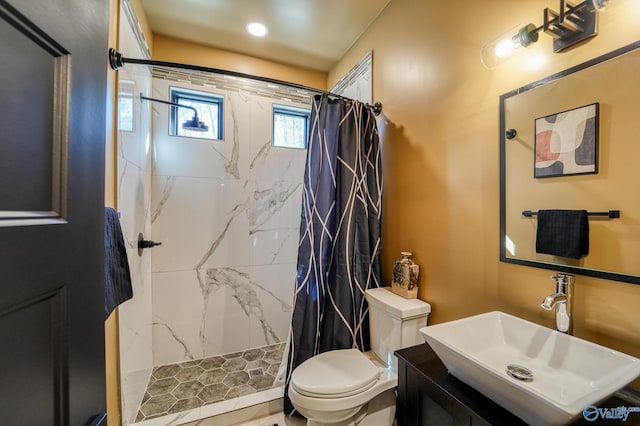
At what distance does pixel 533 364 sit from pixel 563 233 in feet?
1.54

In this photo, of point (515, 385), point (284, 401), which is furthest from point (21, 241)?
point (284, 401)

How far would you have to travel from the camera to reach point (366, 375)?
137 cm

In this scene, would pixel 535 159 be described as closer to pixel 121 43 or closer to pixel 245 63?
pixel 121 43

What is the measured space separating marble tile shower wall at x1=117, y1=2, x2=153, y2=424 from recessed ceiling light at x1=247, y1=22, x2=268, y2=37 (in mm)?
798

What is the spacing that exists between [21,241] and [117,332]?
1.29 m

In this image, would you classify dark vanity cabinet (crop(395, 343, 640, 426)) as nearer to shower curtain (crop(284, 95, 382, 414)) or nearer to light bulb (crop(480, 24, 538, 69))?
shower curtain (crop(284, 95, 382, 414))

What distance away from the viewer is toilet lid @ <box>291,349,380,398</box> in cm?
127

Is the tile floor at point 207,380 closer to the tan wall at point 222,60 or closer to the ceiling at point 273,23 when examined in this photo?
the tan wall at point 222,60

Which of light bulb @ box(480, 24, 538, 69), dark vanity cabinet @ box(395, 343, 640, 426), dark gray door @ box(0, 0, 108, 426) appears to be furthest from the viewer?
A: light bulb @ box(480, 24, 538, 69)

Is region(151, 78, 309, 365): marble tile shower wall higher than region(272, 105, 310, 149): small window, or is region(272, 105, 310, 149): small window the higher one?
region(272, 105, 310, 149): small window

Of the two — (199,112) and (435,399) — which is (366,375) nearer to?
(435,399)

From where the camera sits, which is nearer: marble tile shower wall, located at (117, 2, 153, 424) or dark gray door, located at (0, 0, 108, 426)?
dark gray door, located at (0, 0, 108, 426)

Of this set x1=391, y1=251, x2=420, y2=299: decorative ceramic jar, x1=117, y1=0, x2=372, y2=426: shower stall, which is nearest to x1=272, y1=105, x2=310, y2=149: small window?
x1=117, y1=0, x2=372, y2=426: shower stall

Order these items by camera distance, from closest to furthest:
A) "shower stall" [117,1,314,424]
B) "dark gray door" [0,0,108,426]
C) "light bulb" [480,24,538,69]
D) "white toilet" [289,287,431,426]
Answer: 1. "dark gray door" [0,0,108,426]
2. "light bulb" [480,24,538,69]
3. "white toilet" [289,287,431,426]
4. "shower stall" [117,1,314,424]
